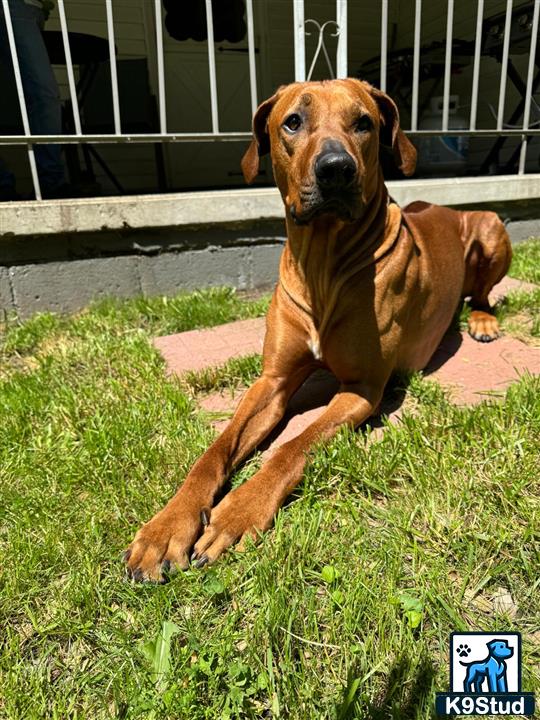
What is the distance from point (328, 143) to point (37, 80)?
2.95 m

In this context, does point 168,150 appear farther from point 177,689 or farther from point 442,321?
point 177,689

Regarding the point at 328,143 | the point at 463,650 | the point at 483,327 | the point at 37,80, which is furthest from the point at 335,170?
the point at 37,80

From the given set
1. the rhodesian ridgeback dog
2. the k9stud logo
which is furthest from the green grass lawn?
the rhodesian ridgeback dog

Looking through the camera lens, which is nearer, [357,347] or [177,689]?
[177,689]

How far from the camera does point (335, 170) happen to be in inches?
79.3

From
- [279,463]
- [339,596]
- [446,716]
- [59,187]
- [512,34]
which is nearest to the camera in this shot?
[446,716]

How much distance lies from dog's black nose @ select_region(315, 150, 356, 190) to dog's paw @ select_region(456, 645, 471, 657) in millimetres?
1569

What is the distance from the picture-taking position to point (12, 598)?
1515mm

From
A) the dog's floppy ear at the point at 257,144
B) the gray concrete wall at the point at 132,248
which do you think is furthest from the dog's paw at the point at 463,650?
the gray concrete wall at the point at 132,248

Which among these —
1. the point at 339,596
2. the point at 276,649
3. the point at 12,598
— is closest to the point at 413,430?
the point at 339,596

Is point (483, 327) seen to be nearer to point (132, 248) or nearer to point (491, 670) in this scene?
point (491, 670)

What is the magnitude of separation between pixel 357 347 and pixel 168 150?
6.80 meters

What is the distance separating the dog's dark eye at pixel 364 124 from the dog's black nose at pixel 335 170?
35 cm

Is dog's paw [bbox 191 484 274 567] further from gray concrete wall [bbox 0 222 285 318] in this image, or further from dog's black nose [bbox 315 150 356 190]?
gray concrete wall [bbox 0 222 285 318]
